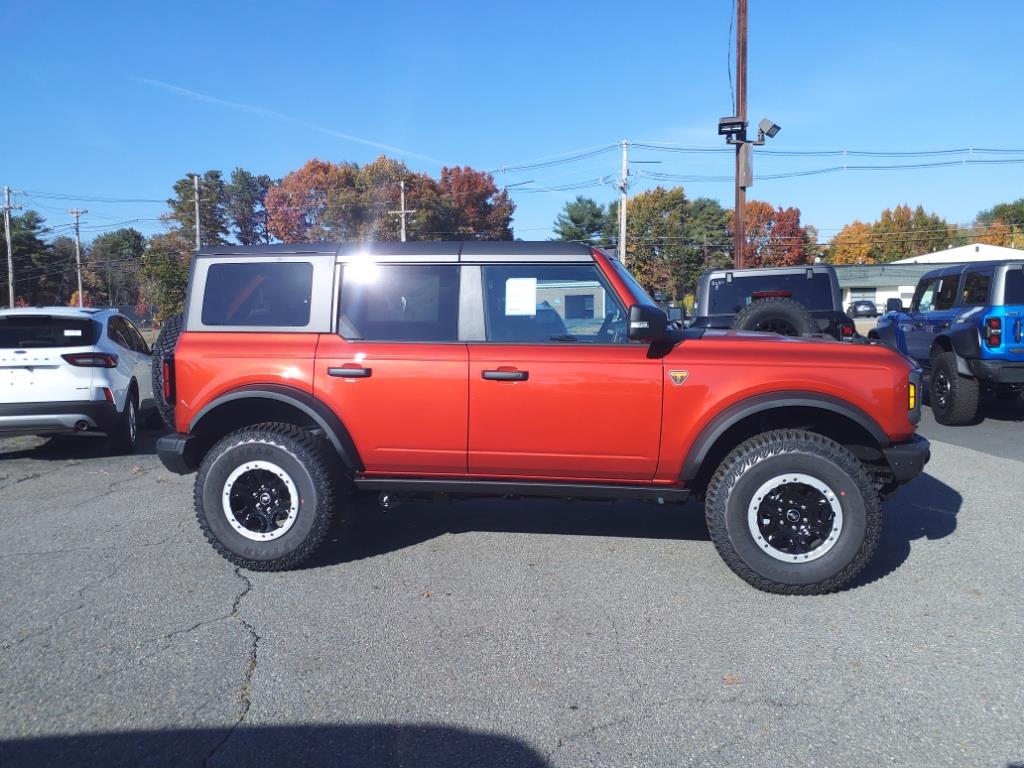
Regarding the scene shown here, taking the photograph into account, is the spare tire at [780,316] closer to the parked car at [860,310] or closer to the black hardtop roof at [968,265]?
the parked car at [860,310]

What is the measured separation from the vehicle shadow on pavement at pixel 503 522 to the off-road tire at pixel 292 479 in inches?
10.0

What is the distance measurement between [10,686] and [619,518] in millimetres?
3842

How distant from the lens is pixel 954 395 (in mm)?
9188

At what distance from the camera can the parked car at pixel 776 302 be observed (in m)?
8.12

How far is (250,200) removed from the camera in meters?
61.9

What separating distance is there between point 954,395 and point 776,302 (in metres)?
2.95

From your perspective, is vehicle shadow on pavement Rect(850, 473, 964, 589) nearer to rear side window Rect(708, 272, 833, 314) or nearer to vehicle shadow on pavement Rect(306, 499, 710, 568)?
vehicle shadow on pavement Rect(306, 499, 710, 568)

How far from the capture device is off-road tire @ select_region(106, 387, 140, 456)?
788 cm

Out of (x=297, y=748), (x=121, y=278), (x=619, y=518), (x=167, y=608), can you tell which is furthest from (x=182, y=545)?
(x=121, y=278)

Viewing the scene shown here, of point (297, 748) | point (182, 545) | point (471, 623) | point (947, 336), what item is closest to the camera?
point (297, 748)

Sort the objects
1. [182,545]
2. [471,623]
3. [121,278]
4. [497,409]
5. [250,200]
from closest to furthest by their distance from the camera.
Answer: [471,623] → [497,409] → [182,545] → [250,200] → [121,278]

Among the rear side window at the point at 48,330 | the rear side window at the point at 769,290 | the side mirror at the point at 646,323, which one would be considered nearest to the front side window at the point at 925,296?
the rear side window at the point at 769,290

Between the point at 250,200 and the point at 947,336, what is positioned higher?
the point at 250,200

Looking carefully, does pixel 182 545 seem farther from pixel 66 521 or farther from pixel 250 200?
pixel 250 200
